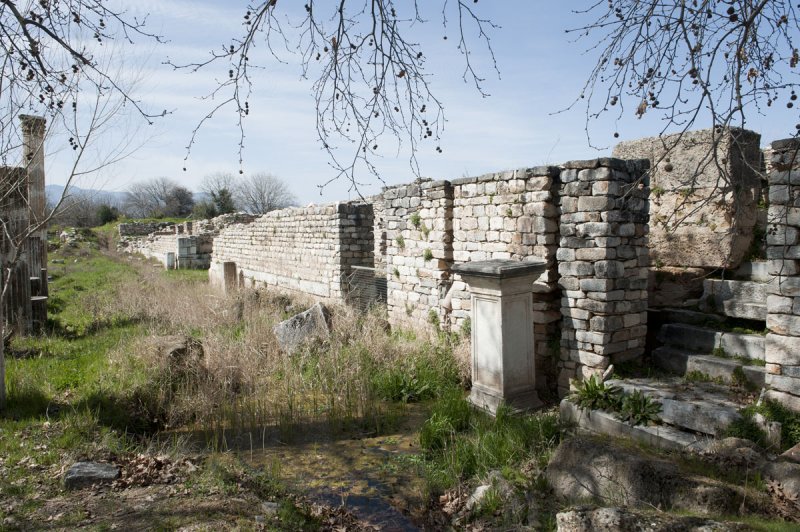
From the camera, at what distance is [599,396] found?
18.3 ft

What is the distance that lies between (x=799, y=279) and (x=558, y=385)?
9.52 feet

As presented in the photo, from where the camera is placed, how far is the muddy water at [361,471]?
4.50 m

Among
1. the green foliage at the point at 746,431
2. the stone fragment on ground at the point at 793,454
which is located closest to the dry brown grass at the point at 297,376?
the green foliage at the point at 746,431

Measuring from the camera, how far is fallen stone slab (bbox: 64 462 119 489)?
4477 millimetres

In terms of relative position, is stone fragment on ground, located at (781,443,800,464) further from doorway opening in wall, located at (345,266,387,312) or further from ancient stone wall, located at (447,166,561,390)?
doorway opening in wall, located at (345,266,387,312)

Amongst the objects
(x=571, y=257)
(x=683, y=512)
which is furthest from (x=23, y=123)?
(x=683, y=512)

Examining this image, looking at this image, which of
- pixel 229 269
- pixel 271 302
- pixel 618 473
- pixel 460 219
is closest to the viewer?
pixel 618 473

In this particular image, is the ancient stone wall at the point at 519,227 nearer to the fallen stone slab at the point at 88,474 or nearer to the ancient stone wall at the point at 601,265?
the ancient stone wall at the point at 601,265

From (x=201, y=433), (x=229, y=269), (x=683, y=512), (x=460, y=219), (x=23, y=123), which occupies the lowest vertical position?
(x=201, y=433)

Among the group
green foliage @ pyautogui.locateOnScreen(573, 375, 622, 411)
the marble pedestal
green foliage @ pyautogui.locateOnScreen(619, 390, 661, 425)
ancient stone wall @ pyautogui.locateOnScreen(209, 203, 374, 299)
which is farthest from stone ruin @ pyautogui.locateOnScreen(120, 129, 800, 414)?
ancient stone wall @ pyautogui.locateOnScreen(209, 203, 374, 299)

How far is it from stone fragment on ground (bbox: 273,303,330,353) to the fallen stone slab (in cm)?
370

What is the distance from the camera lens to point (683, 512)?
129 inches

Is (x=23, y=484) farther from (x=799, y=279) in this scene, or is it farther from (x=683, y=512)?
(x=799, y=279)

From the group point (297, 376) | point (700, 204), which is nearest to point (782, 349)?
point (700, 204)
